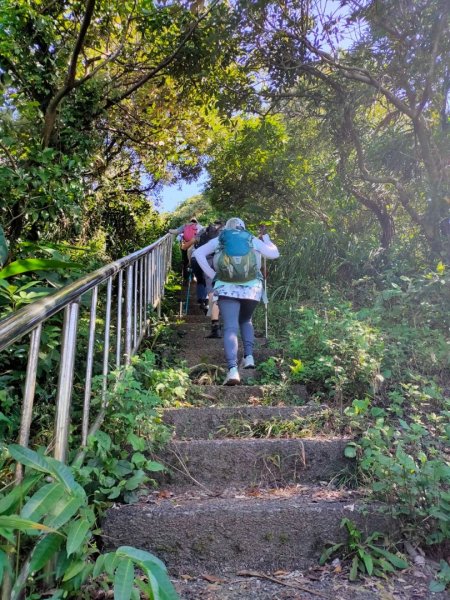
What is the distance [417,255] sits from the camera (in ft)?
19.7

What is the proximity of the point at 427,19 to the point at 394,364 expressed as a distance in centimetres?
405

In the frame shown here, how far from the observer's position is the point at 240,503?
6.91ft

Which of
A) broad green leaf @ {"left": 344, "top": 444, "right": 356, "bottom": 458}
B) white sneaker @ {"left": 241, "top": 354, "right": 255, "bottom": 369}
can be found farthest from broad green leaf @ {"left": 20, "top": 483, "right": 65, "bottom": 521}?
white sneaker @ {"left": 241, "top": 354, "right": 255, "bottom": 369}

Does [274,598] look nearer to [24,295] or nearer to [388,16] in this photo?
[24,295]

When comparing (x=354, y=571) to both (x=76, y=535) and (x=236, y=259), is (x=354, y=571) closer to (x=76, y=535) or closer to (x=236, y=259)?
(x=76, y=535)

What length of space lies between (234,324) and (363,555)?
2081mm

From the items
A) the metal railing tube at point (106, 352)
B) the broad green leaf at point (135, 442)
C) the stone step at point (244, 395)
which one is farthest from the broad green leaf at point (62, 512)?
the stone step at point (244, 395)

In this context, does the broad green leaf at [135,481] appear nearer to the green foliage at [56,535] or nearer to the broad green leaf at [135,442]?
the broad green leaf at [135,442]

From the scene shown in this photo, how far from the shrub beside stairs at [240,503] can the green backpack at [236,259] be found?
1.11m

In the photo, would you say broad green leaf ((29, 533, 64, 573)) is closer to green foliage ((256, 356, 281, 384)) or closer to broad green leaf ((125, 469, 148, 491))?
broad green leaf ((125, 469, 148, 491))

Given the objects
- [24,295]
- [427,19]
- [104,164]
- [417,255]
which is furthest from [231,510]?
[104,164]

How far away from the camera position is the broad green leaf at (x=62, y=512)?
1221 millimetres

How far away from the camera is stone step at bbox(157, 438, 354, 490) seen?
8.06 feet

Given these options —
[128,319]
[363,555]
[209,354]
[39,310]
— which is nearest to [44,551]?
[39,310]
